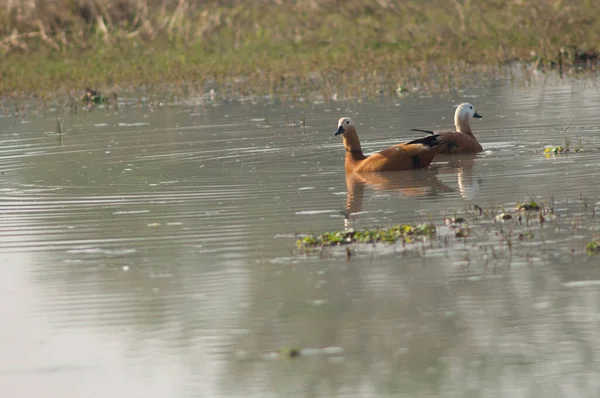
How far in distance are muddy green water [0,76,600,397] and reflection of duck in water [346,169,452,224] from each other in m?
0.06

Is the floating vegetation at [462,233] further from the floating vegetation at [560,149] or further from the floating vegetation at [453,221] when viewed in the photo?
the floating vegetation at [560,149]

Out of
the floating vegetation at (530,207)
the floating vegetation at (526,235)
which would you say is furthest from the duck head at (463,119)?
the floating vegetation at (526,235)

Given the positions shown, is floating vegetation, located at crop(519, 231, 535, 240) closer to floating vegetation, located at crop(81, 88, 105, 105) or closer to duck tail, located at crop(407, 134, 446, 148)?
duck tail, located at crop(407, 134, 446, 148)

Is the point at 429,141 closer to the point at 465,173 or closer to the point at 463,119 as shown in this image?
the point at 465,173

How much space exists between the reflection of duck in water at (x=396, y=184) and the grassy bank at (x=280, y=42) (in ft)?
28.4

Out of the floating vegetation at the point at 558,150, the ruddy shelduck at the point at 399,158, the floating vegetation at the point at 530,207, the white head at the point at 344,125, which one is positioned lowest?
the floating vegetation at the point at 530,207

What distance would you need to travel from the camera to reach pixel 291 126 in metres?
18.5

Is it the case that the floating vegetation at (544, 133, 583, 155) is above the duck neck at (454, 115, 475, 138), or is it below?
below

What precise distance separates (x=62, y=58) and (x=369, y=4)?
7984mm

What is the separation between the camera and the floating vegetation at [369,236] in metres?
9.48

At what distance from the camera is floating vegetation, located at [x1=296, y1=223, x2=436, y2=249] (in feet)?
31.1

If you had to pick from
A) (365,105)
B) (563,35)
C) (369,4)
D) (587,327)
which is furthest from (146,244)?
(369,4)

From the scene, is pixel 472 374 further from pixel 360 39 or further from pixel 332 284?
pixel 360 39

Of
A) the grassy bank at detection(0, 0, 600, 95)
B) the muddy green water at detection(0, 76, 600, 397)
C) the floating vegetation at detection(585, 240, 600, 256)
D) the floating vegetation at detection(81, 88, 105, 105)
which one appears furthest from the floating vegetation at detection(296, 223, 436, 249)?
the floating vegetation at detection(81, 88, 105, 105)
